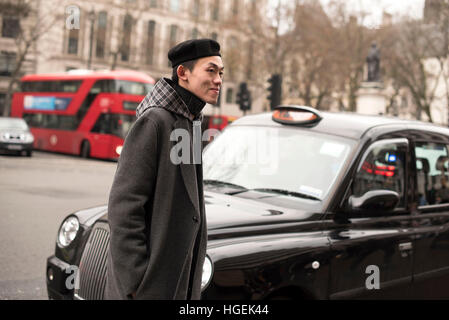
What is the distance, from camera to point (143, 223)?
7.03 feet

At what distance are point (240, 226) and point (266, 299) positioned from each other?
44cm

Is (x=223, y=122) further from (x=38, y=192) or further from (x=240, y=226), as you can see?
(x=240, y=226)

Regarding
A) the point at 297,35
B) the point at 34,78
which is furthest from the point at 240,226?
the point at 297,35

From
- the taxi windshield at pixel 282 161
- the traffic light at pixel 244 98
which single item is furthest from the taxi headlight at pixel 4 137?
the taxi windshield at pixel 282 161

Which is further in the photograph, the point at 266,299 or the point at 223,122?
the point at 223,122

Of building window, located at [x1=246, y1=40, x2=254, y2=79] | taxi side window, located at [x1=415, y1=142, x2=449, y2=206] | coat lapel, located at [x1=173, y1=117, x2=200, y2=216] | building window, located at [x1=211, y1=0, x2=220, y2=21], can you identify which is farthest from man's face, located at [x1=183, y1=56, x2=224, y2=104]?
building window, located at [x1=211, y1=0, x2=220, y2=21]

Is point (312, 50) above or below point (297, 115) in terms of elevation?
above

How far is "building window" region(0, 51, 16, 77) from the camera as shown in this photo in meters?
47.5

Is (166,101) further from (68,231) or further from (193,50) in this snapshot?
(68,231)

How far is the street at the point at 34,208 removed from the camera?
5.73 m

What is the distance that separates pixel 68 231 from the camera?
3748 mm

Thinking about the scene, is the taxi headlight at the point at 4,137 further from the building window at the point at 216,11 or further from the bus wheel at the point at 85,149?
the building window at the point at 216,11

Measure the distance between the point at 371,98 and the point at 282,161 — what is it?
86.4 feet

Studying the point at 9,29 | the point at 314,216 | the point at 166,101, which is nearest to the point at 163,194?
the point at 166,101
